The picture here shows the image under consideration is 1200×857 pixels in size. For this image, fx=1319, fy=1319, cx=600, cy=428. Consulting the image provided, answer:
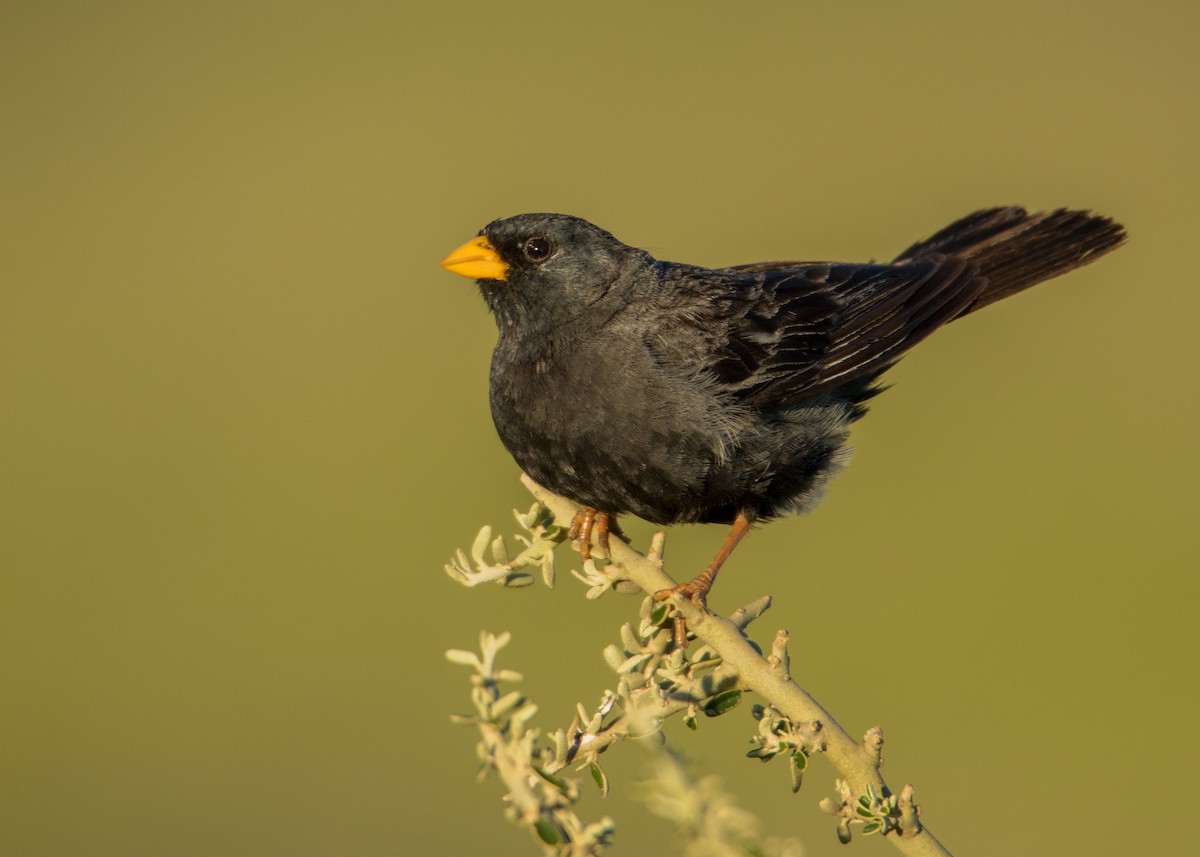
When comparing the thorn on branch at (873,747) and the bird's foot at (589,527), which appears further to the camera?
the bird's foot at (589,527)

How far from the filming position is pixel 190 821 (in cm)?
747

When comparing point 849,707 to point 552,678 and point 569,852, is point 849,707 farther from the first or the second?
point 569,852

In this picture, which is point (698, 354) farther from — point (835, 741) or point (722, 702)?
point (835, 741)

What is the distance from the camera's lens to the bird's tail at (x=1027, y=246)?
5633mm

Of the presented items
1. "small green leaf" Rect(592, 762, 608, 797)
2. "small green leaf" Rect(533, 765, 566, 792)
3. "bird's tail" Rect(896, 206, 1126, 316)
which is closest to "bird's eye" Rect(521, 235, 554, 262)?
"bird's tail" Rect(896, 206, 1126, 316)

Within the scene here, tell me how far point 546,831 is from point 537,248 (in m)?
3.51

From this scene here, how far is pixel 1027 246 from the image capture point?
5.70m

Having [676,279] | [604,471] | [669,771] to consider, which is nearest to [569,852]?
[669,771]

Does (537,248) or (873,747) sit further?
(537,248)

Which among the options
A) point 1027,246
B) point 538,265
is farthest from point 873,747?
point 1027,246

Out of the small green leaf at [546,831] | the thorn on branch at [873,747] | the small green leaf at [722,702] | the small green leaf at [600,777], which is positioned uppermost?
the small green leaf at [722,702]

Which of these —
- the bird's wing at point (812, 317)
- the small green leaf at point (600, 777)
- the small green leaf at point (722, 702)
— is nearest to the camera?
the small green leaf at point (600, 777)

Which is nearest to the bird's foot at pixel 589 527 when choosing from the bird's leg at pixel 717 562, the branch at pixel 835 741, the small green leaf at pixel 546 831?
the bird's leg at pixel 717 562

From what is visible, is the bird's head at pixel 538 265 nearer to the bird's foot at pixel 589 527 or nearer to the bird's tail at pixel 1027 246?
the bird's foot at pixel 589 527
